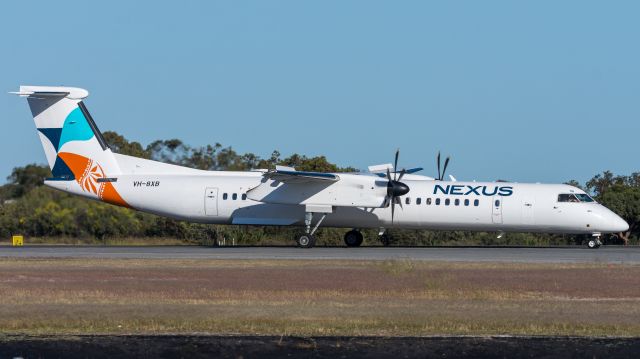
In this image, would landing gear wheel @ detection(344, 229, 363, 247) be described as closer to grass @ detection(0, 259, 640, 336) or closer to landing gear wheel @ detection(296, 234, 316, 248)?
landing gear wheel @ detection(296, 234, 316, 248)

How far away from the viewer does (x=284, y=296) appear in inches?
751

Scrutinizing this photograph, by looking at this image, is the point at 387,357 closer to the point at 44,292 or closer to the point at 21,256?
the point at 44,292

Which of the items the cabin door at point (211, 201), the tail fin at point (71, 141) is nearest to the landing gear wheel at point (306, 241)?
the cabin door at point (211, 201)

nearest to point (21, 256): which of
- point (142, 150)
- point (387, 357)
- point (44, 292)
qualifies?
point (44, 292)

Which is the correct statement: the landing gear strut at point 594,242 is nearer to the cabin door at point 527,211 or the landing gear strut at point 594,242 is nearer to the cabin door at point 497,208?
the cabin door at point 527,211

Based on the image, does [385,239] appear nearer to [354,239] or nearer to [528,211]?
[354,239]

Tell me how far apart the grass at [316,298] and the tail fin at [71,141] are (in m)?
8.56

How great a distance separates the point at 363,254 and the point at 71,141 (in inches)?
513

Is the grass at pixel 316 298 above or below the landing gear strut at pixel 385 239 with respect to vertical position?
below

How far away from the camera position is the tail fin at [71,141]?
36.2 metres

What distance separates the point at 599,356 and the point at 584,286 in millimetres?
9835

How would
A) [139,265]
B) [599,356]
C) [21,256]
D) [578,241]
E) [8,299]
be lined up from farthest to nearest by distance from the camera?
[578,241] → [21,256] → [139,265] → [8,299] → [599,356]

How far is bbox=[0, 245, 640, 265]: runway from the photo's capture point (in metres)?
29.0

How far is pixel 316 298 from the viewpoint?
737 inches
